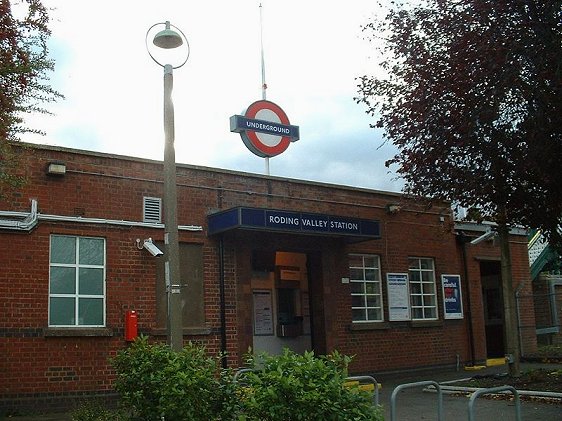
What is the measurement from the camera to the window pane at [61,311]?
43.1 ft

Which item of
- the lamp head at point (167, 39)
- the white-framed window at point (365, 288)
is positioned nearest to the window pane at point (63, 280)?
the lamp head at point (167, 39)

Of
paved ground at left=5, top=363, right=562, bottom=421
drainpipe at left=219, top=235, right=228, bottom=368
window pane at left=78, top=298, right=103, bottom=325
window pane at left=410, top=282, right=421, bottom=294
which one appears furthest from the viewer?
window pane at left=410, top=282, right=421, bottom=294

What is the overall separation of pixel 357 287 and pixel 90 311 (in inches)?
292

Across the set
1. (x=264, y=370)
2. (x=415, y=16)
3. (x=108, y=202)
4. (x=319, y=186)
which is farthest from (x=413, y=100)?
(x=264, y=370)

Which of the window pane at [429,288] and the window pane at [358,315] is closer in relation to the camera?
the window pane at [358,315]

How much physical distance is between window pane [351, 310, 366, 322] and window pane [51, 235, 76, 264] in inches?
300

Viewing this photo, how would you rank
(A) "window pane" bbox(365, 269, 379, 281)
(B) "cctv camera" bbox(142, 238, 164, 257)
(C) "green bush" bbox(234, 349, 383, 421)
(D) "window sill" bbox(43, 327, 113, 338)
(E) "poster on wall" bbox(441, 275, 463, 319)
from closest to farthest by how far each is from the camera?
(C) "green bush" bbox(234, 349, 383, 421) → (D) "window sill" bbox(43, 327, 113, 338) → (B) "cctv camera" bbox(142, 238, 164, 257) → (A) "window pane" bbox(365, 269, 379, 281) → (E) "poster on wall" bbox(441, 275, 463, 319)

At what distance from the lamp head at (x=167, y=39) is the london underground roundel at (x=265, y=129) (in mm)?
8247

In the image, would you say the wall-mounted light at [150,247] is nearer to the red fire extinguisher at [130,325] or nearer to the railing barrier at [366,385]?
the red fire extinguisher at [130,325]

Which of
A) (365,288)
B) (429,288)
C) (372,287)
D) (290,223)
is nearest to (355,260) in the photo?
(365,288)

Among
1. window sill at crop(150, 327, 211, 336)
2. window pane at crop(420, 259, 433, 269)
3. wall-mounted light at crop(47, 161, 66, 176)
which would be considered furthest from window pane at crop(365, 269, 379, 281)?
wall-mounted light at crop(47, 161, 66, 176)

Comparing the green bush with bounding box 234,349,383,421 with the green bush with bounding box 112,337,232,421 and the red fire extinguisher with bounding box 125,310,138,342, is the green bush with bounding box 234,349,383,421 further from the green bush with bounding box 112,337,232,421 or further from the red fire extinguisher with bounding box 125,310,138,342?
the red fire extinguisher with bounding box 125,310,138,342

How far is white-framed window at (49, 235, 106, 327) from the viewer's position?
13266 millimetres

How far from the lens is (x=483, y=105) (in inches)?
498
